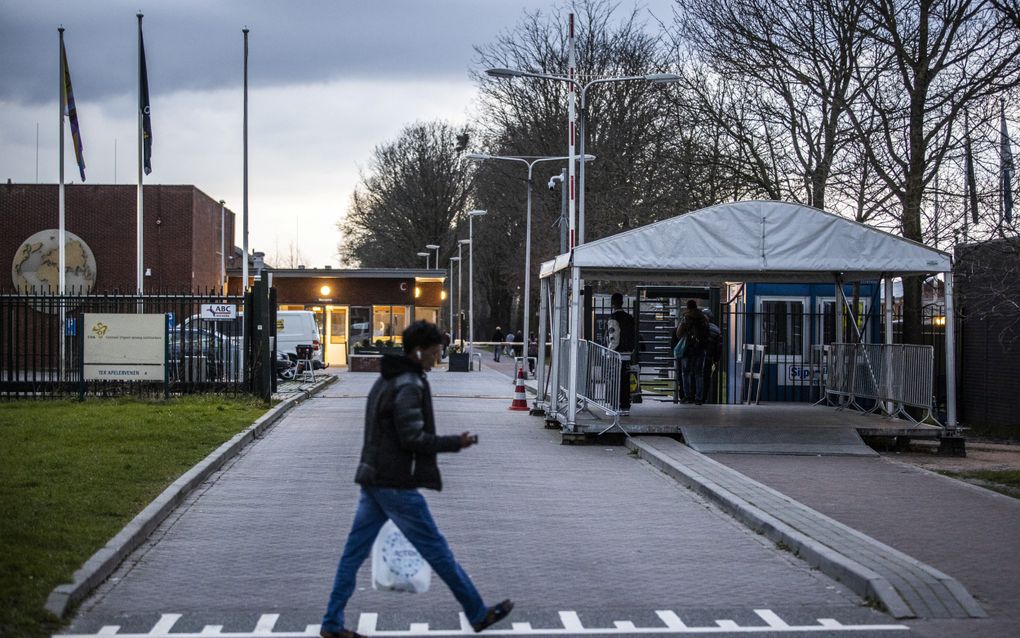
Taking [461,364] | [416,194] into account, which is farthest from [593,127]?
[416,194]

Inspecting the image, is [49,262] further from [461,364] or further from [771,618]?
[771,618]

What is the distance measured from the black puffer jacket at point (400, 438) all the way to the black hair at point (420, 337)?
0.12 metres

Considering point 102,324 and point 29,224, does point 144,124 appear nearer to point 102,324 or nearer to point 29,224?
point 102,324

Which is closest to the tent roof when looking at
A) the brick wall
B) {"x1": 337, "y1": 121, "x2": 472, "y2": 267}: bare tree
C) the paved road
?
the paved road

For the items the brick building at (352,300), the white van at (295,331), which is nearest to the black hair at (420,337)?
the white van at (295,331)

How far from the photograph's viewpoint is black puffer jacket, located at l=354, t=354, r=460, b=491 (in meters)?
6.65

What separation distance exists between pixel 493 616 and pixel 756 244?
11.4 m

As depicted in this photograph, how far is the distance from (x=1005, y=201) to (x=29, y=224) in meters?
44.6

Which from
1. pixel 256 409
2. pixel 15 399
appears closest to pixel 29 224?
pixel 15 399

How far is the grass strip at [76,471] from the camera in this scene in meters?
7.83

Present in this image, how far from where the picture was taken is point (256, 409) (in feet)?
74.9

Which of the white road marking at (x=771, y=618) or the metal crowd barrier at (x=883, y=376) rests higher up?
the metal crowd barrier at (x=883, y=376)

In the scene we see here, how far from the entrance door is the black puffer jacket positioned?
167 ft

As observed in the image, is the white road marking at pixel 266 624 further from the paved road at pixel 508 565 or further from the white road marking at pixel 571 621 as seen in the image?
the white road marking at pixel 571 621
